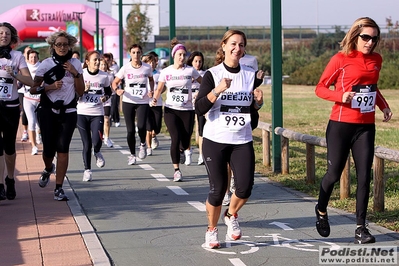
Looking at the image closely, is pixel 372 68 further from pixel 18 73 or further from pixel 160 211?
pixel 18 73

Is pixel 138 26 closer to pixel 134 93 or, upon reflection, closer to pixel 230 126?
pixel 134 93

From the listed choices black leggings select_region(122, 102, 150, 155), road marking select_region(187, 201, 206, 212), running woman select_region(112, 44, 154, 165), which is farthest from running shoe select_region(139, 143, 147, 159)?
road marking select_region(187, 201, 206, 212)

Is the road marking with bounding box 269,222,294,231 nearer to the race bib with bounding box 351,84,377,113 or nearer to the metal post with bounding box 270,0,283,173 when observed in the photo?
the race bib with bounding box 351,84,377,113

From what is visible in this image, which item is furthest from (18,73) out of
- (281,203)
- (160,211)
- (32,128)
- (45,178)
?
(32,128)

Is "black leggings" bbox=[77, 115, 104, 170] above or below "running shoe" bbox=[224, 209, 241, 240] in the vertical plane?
above

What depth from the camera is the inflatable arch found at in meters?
54.2

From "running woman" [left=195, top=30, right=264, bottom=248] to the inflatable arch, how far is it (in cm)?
4674

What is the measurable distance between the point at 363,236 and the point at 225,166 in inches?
52.7

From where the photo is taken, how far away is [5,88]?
9.98 metres

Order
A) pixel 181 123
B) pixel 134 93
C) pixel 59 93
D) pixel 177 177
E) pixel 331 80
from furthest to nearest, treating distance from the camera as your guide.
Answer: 1. pixel 134 93
2. pixel 181 123
3. pixel 177 177
4. pixel 59 93
5. pixel 331 80

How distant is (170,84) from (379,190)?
15.7 ft

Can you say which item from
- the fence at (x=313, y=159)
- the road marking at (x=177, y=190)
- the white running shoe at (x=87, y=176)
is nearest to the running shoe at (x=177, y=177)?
the road marking at (x=177, y=190)

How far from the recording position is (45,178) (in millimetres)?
10766

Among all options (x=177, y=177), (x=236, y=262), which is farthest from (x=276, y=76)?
(x=236, y=262)
